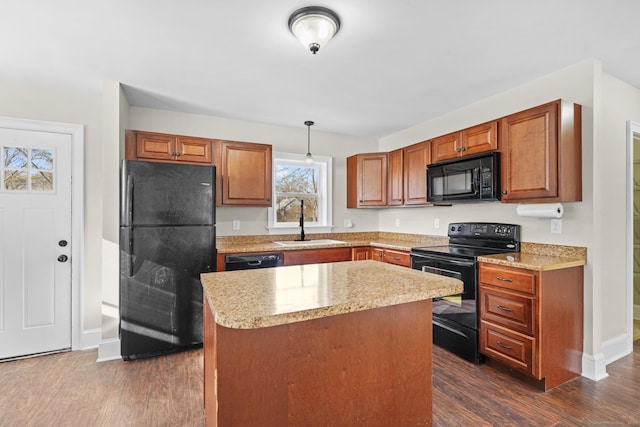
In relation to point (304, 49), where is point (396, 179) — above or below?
below

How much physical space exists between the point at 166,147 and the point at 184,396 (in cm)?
227

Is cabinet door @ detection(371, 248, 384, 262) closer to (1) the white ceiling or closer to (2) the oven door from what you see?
(2) the oven door

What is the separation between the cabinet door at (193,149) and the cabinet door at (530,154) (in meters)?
2.83

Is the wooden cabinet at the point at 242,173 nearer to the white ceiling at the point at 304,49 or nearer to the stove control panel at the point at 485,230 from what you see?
the white ceiling at the point at 304,49

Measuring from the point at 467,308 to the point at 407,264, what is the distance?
79 centimetres

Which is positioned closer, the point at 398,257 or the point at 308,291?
the point at 308,291

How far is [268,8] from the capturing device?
5.95 feet

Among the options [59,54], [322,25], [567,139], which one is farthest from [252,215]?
[567,139]

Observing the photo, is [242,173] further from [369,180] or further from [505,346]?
[505,346]

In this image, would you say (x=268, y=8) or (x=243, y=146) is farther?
(x=243, y=146)

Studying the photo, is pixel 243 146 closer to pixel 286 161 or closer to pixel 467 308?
pixel 286 161

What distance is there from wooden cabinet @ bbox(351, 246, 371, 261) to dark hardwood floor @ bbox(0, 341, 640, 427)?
140 cm

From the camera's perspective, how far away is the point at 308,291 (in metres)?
1.33

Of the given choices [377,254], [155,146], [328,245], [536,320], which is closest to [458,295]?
[536,320]
